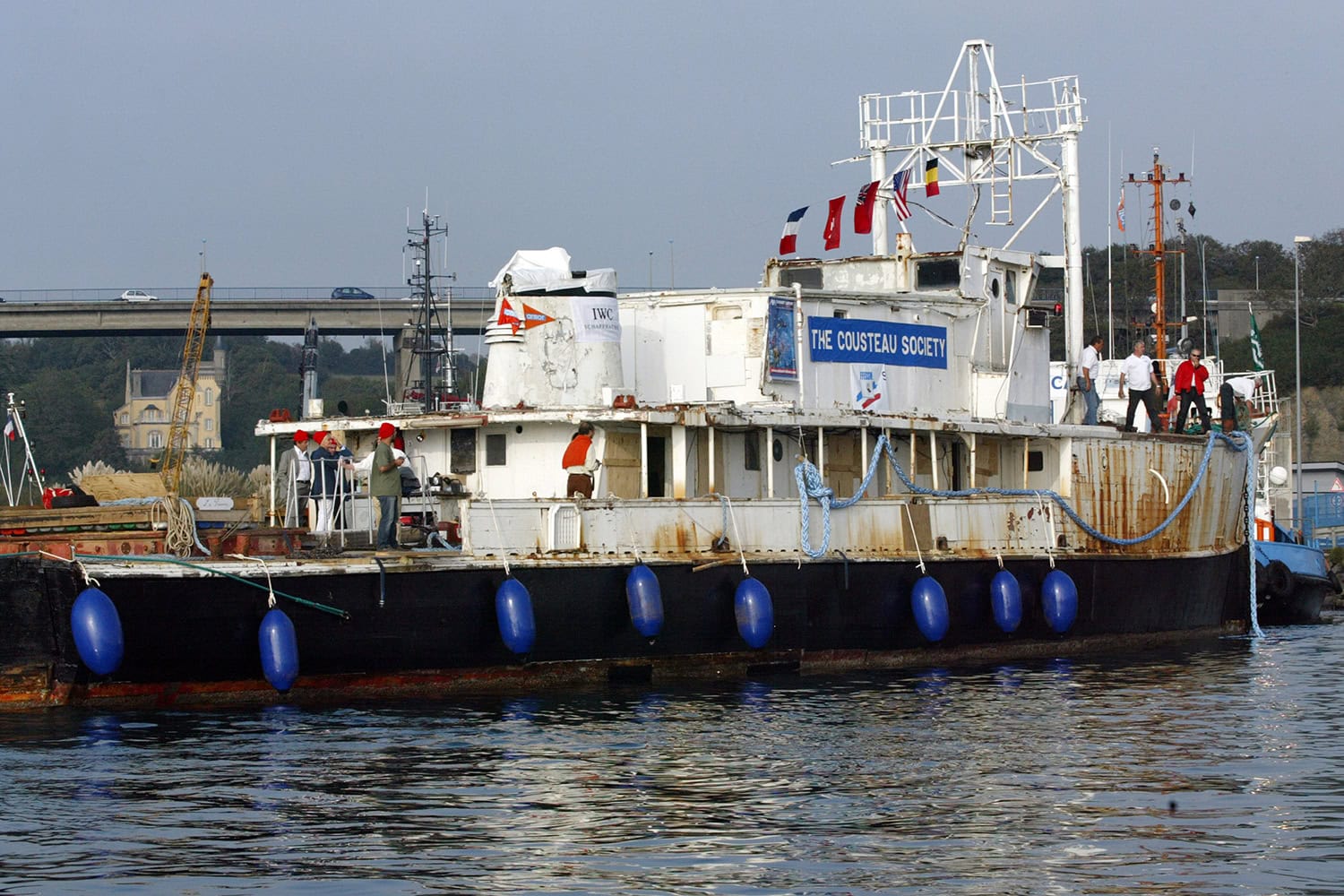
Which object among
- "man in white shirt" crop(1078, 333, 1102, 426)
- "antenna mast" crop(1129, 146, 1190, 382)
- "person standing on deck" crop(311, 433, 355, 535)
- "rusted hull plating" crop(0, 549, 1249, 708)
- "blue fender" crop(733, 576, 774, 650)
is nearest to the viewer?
"rusted hull plating" crop(0, 549, 1249, 708)

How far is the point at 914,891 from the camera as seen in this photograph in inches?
388

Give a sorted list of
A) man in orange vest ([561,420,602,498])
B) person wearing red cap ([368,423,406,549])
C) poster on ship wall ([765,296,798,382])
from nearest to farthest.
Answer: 1. person wearing red cap ([368,423,406,549])
2. man in orange vest ([561,420,602,498])
3. poster on ship wall ([765,296,798,382])

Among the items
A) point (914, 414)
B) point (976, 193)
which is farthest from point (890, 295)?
Answer: point (976, 193)

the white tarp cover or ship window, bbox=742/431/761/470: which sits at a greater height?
the white tarp cover

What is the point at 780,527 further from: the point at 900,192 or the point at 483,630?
the point at 900,192

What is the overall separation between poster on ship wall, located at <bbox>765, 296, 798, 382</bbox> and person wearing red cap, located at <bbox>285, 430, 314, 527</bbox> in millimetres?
5589

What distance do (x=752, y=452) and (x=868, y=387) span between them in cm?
194

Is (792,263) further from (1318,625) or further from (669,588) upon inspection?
(1318,625)

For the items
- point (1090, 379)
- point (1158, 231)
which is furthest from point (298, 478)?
point (1158, 231)

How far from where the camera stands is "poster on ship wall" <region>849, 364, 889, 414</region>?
21828 millimetres

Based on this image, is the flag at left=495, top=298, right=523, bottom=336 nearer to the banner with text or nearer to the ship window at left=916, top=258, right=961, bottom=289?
the banner with text

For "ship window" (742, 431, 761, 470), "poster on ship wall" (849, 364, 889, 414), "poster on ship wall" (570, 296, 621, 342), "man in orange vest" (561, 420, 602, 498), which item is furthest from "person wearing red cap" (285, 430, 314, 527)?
"poster on ship wall" (849, 364, 889, 414)

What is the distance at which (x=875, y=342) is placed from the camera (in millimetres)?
22062

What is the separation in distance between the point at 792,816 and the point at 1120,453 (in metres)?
13.4
